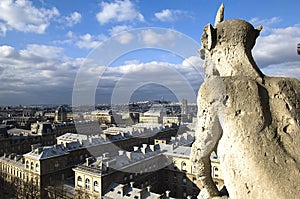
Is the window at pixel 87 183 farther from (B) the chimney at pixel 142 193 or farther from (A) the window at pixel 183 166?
Answer: (A) the window at pixel 183 166

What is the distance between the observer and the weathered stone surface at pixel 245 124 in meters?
3.15

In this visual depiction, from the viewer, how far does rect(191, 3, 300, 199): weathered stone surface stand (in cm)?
315

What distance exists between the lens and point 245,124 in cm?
345

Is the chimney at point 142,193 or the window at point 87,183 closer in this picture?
the chimney at point 142,193

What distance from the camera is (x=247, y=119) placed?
3.48m

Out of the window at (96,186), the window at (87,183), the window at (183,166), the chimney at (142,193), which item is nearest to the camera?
the chimney at (142,193)

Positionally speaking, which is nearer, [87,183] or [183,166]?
[87,183]

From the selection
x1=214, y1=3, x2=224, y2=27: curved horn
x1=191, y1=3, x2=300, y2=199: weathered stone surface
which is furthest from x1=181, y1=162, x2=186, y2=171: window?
x1=214, y1=3, x2=224, y2=27: curved horn

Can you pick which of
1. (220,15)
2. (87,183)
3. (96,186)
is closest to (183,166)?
(96,186)

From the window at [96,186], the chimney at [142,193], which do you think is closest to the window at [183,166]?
the chimney at [142,193]

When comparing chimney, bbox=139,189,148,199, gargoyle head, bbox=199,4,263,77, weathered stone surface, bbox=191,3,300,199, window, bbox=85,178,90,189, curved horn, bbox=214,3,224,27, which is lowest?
window, bbox=85,178,90,189

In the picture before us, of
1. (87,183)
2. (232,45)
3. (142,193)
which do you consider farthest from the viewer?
(87,183)

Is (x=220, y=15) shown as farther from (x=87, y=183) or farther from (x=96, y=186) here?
(x=87, y=183)

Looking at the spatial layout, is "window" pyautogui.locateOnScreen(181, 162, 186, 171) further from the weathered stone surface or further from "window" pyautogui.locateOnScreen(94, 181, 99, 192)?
the weathered stone surface
